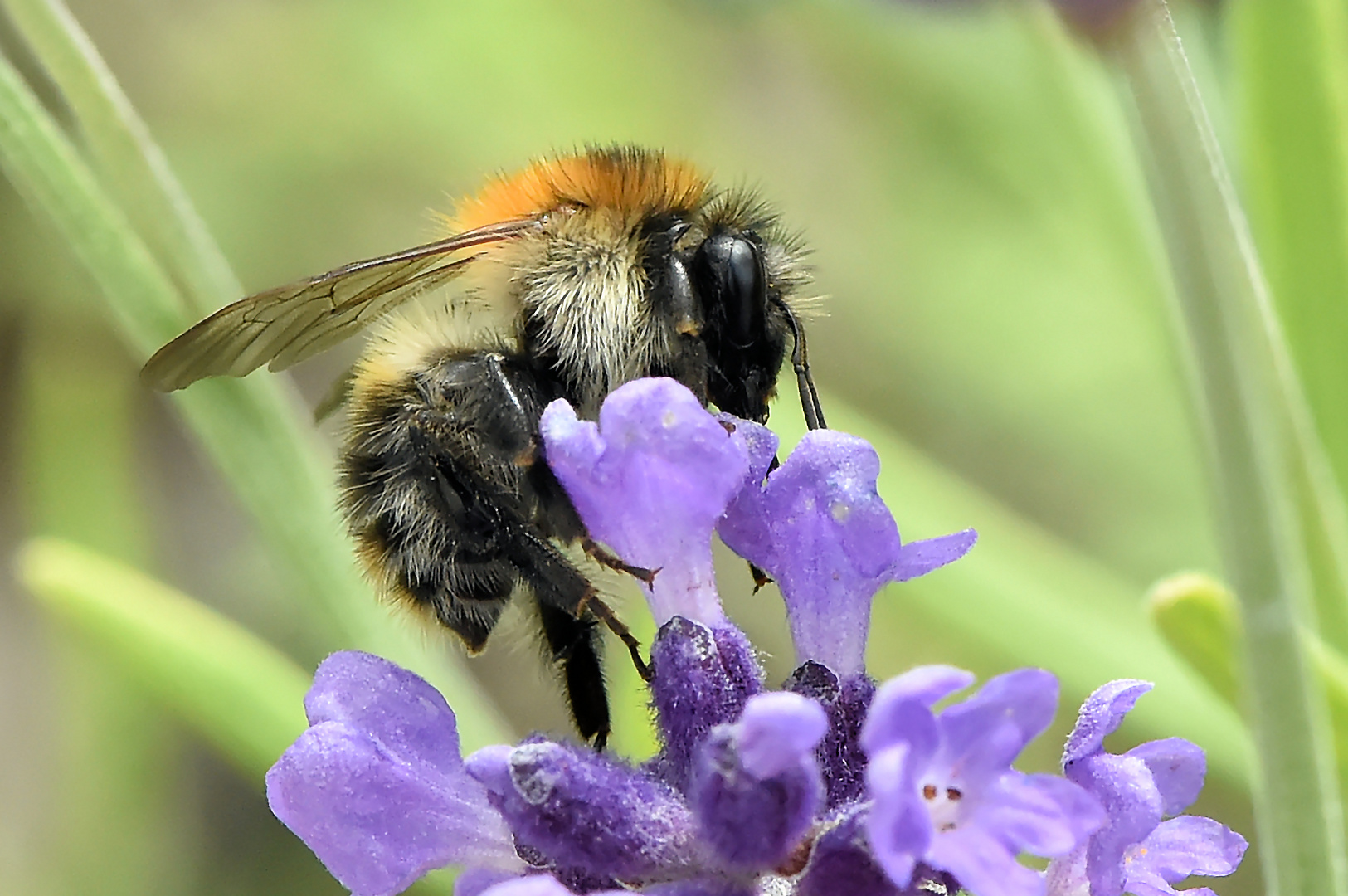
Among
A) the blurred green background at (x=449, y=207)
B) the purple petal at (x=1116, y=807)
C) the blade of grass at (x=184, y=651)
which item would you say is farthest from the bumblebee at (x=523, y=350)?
the blurred green background at (x=449, y=207)

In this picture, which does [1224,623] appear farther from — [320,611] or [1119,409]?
[1119,409]

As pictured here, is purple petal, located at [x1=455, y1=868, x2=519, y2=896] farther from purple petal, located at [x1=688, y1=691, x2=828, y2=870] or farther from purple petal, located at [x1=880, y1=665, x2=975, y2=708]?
purple petal, located at [x1=880, y1=665, x2=975, y2=708]

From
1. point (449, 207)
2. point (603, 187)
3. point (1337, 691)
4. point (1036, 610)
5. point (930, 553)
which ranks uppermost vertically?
point (603, 187)

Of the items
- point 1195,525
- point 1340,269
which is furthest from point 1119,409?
point 1340,269

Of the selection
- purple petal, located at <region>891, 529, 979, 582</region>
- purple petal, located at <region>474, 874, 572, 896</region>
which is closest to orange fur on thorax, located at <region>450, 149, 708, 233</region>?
purple petal, located at <region>891, 529, 979, 582</region>

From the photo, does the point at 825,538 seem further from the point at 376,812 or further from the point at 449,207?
the point at 449,207

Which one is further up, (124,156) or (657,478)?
(124,156)

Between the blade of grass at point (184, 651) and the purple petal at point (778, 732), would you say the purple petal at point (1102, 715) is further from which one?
the blade of grass at point (184, 651)

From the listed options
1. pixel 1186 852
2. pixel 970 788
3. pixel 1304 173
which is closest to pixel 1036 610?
pixel 1304 173
